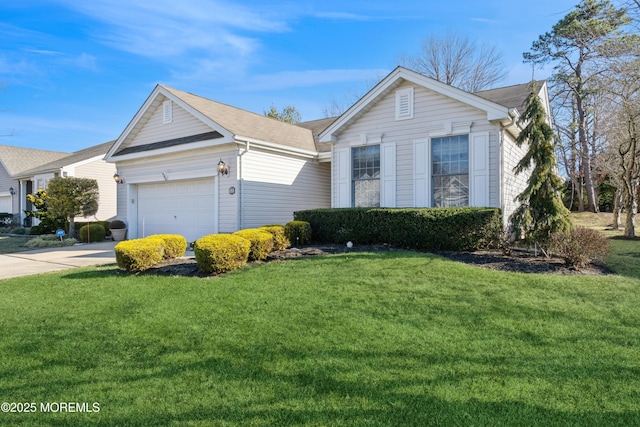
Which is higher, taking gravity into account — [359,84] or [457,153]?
[359,84]

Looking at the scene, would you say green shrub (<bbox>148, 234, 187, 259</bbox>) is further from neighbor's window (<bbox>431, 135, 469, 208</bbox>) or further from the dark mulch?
neighbor's window (<bbox>431, 135, 469, 208</bbox>)

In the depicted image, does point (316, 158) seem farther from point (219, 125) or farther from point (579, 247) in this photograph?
point (579, 247)

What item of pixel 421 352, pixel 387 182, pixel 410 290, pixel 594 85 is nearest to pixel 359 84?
pixel 594 85

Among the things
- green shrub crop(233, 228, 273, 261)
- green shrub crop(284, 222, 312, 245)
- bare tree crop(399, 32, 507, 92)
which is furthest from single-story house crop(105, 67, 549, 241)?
bare tree crop(399, 32, 507, 92)

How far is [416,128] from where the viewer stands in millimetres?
10867

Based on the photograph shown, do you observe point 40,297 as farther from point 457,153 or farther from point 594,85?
point 594,85

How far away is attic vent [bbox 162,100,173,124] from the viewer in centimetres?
1413

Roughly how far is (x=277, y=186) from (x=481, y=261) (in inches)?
304

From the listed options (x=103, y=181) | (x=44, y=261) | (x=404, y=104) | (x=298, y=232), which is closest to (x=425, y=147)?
(x=404, y=104)

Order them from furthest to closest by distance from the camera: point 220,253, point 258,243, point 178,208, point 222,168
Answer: point 178,208 < point 222,168 < point 258,243 < point 220,253

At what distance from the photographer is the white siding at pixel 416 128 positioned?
31.8 ft

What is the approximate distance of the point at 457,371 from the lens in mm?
3271

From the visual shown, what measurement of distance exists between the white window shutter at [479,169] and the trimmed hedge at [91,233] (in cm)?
1447

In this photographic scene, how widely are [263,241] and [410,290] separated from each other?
373 cm
